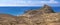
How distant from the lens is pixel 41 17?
191 centimetres

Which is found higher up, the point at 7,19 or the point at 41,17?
the point at 41,17

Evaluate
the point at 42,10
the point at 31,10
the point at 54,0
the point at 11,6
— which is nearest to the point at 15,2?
the point at 11,6

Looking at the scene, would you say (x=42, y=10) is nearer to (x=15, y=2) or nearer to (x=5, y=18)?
Answer: (x=15, y=2)

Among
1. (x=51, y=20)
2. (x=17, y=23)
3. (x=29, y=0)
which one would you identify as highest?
(x=29, y=0)

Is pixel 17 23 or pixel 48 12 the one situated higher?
pixel 48 12

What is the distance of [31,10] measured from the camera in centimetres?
192

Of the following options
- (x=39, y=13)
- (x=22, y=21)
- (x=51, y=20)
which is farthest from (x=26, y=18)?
(x=51, y=20)

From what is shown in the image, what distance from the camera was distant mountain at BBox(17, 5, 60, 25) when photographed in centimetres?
189

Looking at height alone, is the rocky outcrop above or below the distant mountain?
below

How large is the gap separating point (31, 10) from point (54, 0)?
0.33 meters

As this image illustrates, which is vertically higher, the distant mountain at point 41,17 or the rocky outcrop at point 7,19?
the distant mountain at point 41,17

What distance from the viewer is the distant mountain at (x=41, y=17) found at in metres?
1.89

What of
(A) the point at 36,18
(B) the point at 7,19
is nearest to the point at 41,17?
(A) the point at 36,18

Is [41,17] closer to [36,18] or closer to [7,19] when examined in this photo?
[36,18]
